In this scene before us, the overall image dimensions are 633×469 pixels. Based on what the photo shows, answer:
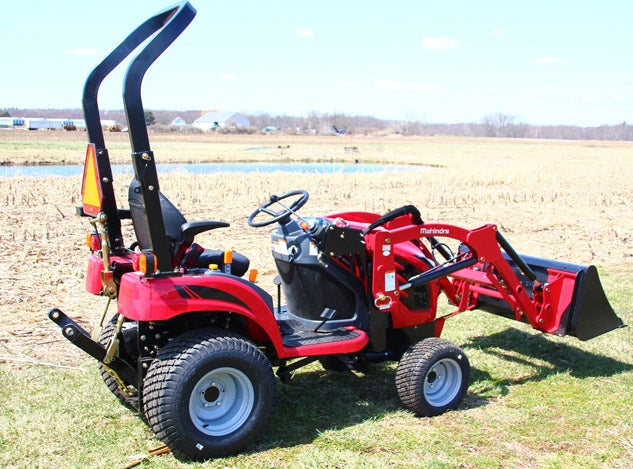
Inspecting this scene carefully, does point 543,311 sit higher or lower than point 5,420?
higher

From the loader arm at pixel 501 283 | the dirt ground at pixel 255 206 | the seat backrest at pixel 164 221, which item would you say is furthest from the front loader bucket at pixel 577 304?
the dirt ground at pixel 255 206

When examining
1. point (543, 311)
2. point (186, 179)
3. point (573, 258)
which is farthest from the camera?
point (186, 179)

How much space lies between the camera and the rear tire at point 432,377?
4.63m

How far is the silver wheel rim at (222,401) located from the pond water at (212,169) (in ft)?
66.9

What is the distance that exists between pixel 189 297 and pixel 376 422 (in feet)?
5.27

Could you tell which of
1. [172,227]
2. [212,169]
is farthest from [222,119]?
[172,227]

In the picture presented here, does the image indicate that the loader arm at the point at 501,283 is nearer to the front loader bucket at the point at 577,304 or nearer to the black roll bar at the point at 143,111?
the front loader bucket at the point at 577,304

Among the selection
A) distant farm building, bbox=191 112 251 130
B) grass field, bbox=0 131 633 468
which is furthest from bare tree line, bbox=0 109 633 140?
grass field, bbox=0 131 633 468

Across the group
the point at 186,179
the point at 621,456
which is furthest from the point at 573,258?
the point at 186,179

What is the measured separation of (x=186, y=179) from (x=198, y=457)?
17.9 m

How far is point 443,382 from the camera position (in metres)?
4.90

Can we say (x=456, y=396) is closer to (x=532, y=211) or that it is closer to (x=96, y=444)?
(x=96, y=444)

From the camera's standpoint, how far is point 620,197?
18.7m

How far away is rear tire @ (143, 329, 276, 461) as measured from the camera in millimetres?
3764
